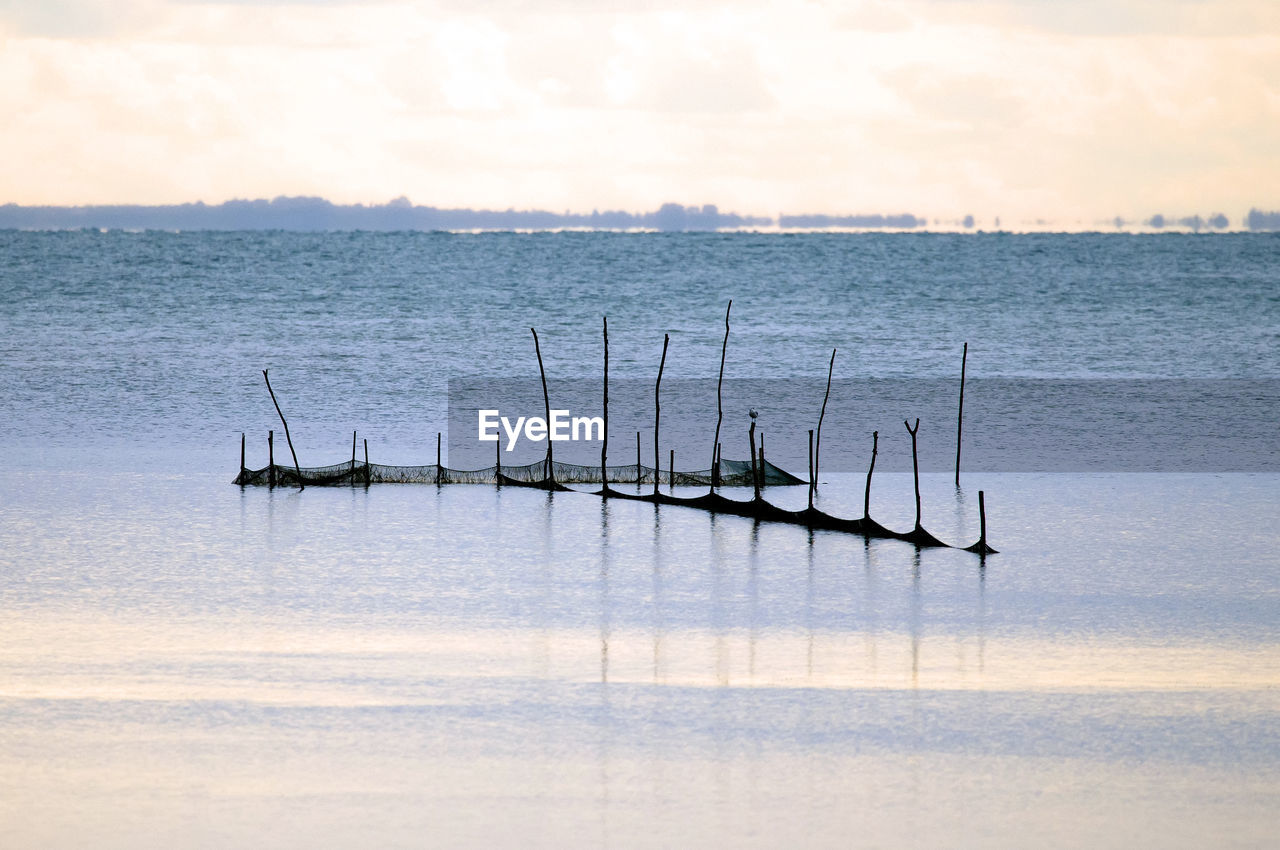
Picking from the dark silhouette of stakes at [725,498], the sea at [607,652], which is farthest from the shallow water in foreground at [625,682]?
the dark silhouette of stakes at [725,498]

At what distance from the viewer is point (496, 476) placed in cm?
3512

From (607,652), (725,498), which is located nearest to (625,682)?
(607,652)

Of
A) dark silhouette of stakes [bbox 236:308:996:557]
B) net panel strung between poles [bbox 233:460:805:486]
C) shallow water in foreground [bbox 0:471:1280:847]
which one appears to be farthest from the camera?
net panel strung between poles [bbox 233:460:805:486]

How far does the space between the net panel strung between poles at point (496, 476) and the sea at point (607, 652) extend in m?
0.37

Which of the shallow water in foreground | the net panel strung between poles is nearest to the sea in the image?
the shallow water in foreground

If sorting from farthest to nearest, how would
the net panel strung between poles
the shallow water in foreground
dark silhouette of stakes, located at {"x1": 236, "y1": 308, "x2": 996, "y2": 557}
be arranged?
the net panel strung between poles, dark silhouette of stakes, located at {"x1": 236, "y1": 308, "x2": 996, "y2": 557}, the shallow water in foreground

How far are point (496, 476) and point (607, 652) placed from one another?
51.4 feet

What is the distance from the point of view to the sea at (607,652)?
13.9m

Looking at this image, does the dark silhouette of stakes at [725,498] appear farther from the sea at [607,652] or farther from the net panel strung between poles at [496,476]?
the sea at [607,652]

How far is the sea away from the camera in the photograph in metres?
13.9

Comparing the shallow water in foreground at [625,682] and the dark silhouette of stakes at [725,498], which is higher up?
the dark silhouette of stakes at [725,498]

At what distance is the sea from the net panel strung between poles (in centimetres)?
37

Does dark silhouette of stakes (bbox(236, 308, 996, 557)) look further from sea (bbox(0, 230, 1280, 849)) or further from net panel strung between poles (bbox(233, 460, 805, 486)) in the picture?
sea (bbox(0, 230, 1280, 849))

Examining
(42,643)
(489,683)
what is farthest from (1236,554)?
(42,643)
